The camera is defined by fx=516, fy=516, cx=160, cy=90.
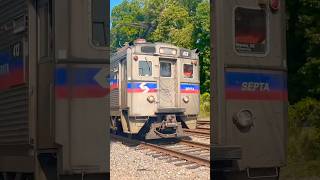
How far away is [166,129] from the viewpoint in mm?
4906

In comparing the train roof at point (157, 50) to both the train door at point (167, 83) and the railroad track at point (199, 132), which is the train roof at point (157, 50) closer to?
the train door at point (167, 83)

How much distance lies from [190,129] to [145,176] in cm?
64

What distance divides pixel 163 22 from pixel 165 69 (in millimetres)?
569

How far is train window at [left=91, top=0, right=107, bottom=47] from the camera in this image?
518 cm

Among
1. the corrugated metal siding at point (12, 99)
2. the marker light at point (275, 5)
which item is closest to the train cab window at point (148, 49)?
the marker light at point (275, 5)

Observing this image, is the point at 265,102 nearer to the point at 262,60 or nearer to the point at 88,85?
the point at 262,60

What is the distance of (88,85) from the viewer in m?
5.15

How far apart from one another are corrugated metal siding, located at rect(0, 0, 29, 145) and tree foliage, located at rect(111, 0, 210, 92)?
4.95 feet

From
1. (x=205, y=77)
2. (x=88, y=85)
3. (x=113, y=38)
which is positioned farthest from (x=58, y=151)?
(x=205, y=77)

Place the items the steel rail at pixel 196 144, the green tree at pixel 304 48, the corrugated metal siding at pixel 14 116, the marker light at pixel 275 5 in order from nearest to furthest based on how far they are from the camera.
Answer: the steel rail at pixel 196 144 → the marker light at pixel 275 5 → the corrugated metal siding at pixel 14 116 → the green tree at pixel 304 48

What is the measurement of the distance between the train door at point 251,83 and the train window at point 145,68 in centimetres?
64

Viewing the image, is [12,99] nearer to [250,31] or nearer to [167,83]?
[167,83]

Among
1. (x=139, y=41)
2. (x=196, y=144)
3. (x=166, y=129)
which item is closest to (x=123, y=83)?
(x=139, y=41)

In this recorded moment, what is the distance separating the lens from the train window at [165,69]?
5.20 metres
